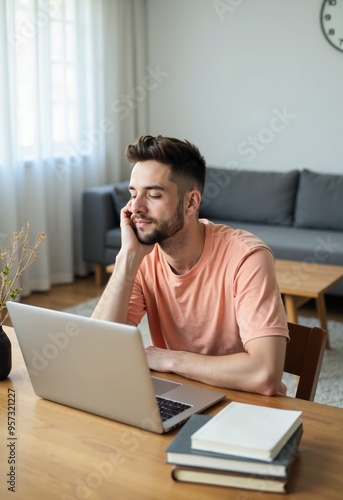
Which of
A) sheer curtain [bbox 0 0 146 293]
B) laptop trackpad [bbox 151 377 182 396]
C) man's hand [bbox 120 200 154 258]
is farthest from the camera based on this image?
sheer curtain [bbox 0 0 146 293]

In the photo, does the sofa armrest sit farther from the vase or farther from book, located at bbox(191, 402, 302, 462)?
book, located at bbox(191, 402, 302, 462)

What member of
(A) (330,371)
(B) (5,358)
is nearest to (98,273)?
(A) (330,371)

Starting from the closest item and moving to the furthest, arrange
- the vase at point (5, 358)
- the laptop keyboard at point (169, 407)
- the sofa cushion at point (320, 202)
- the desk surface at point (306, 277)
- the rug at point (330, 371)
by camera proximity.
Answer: the laptop keyboard at point (169, 407), the vase at point (5, 358), the rug at point (330, 371), the desk surface at point (306, 277), the sofa cushion at point (320, 202)

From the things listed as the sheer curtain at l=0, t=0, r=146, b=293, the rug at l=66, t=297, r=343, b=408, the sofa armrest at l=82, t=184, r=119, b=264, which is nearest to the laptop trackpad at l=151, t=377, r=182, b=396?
the rug at l=66, t=297, r=343, b=408

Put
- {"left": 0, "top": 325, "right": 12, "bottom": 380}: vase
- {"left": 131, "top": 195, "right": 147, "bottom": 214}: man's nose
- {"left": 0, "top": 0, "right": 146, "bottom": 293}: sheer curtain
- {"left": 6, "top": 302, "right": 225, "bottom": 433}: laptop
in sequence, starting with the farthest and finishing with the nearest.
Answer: {"left": 0, "top": 0, "right": 146, "bottom": 293}: sheer curtain
{"left": 131, "top": 195, "right": 147, "bottom": 214}: man's nose
{"left": 0, "top": 325, "right": 12, "bottom": 380}: vase
{"left": 6, "top": 302, "right": 225, "bottom": 433}: laptop

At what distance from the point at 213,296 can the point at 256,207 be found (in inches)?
131

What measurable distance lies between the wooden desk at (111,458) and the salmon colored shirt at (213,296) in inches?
11.4

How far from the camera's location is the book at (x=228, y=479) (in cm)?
120

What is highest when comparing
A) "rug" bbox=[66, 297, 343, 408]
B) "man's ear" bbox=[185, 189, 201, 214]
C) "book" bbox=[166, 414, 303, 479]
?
"man's ear" bbox=[185, 189, 201, 214]

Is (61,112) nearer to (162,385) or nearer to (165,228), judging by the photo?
(165,228)

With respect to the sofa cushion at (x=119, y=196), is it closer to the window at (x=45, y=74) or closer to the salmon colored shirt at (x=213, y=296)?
the window at (x=45, y=74)

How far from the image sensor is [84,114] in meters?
5.24

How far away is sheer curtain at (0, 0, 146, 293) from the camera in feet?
15.1

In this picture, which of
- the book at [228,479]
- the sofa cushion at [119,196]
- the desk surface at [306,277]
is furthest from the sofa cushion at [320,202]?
the book at [228,479]
